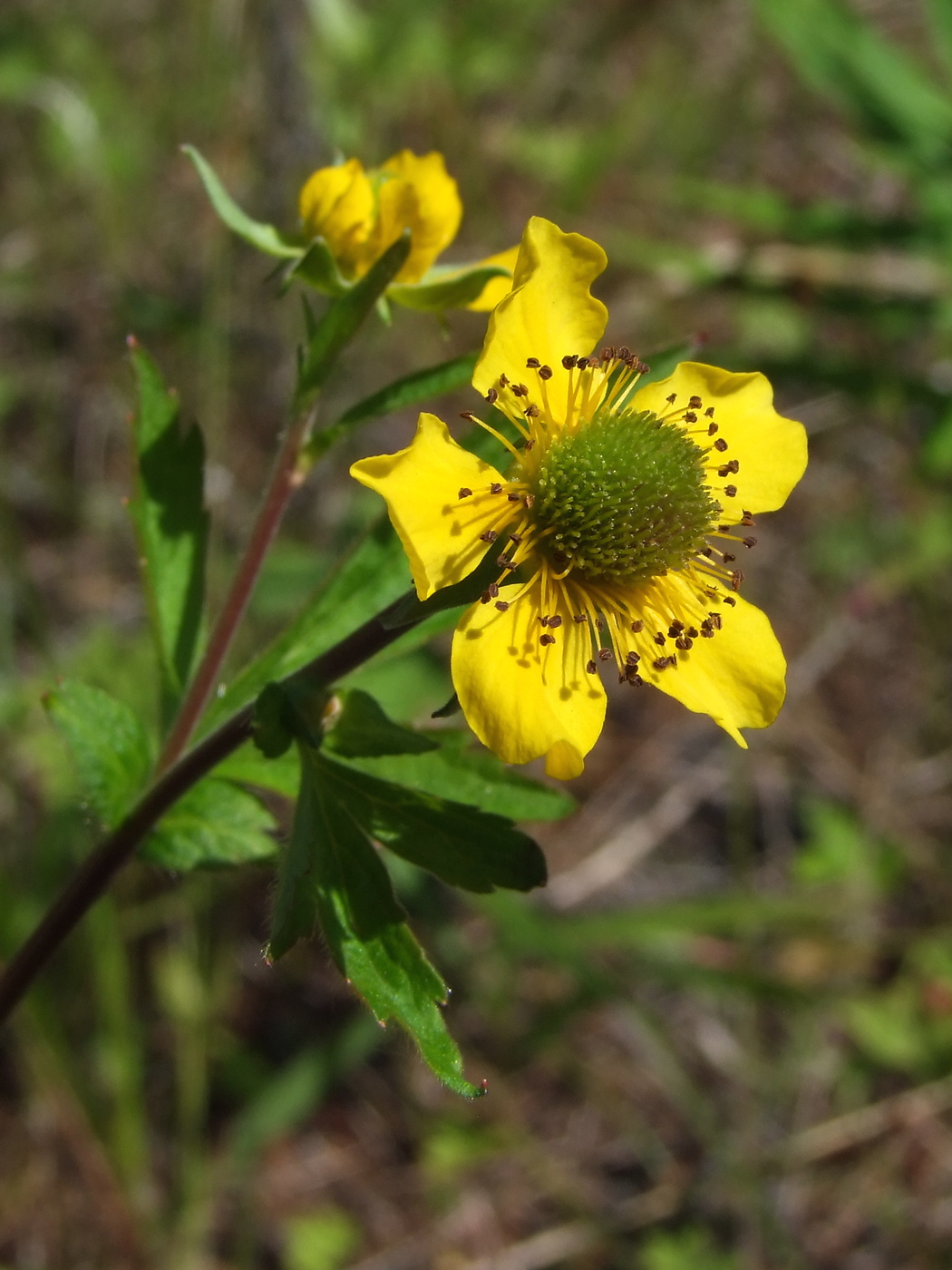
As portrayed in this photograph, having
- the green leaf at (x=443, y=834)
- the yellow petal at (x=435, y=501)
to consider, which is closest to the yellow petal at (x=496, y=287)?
the yellow petal at (x=435, y=501)

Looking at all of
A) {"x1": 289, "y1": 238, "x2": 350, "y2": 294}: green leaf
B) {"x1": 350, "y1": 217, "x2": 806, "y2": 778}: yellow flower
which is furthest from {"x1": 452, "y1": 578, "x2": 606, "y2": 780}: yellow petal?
{"x1": 289, "y1": 238, "x2": 350, "y2": 294}: green leaf

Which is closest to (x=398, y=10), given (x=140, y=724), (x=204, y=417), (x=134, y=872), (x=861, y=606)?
(x=204, y=417)

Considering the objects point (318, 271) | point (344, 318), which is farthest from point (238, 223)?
point (344, 318)

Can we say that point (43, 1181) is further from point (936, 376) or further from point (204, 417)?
point (936, 376)

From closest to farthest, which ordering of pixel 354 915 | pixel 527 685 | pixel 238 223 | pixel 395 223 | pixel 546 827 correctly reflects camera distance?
pixel 527 685, pixel 354 915, pixel 238 223, pixel 395 223, pixel 546 827

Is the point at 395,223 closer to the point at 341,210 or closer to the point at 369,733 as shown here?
the point at 341,210

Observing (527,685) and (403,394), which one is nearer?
(527,685)

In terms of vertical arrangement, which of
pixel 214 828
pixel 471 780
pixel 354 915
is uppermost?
pixel 214 828
